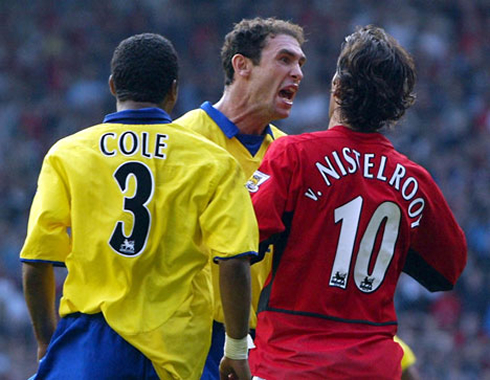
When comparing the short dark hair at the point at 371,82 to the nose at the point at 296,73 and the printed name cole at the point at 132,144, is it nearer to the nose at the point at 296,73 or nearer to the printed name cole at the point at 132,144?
the printed name cole at the point at 132,144

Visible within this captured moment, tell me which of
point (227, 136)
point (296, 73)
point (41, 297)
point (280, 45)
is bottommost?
point (41, 297)

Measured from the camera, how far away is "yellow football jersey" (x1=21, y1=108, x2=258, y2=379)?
3727mm

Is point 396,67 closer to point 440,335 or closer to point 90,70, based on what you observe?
point 440,335

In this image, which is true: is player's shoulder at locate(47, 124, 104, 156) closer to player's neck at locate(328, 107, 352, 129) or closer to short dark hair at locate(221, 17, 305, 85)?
player's neck at locate(328, 107, 352, 129)

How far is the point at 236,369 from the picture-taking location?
3.80 m

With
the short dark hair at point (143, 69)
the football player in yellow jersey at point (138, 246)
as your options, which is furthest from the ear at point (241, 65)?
the football player in yellow jersey at point (138, 246)

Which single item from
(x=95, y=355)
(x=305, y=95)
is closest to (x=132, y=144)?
(x=95, y=355)

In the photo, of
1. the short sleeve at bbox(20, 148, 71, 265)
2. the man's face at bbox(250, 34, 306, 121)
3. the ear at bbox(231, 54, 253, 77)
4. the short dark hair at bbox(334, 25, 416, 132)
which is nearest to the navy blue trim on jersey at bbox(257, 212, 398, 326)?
the short dark hair at bbox(334, 25, 416, 132)

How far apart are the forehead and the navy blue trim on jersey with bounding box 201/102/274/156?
0.40 meters

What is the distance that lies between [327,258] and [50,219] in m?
0.99

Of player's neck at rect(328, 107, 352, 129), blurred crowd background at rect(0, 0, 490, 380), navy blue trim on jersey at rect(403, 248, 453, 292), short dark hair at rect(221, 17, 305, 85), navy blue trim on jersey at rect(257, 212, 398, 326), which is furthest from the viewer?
blurred crowd background at rect(0, 0, 490, 380)

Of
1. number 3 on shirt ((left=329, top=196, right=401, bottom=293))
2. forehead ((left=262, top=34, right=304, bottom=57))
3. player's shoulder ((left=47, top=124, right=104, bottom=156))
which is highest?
forehead ((left=262, top=34, right=304, bottom=57))

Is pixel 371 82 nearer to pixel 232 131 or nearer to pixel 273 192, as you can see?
pixel 273 192

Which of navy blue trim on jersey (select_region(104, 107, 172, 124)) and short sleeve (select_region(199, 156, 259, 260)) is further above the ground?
navy blue trim on jersey (select_region(104, 107, 172, 124))
